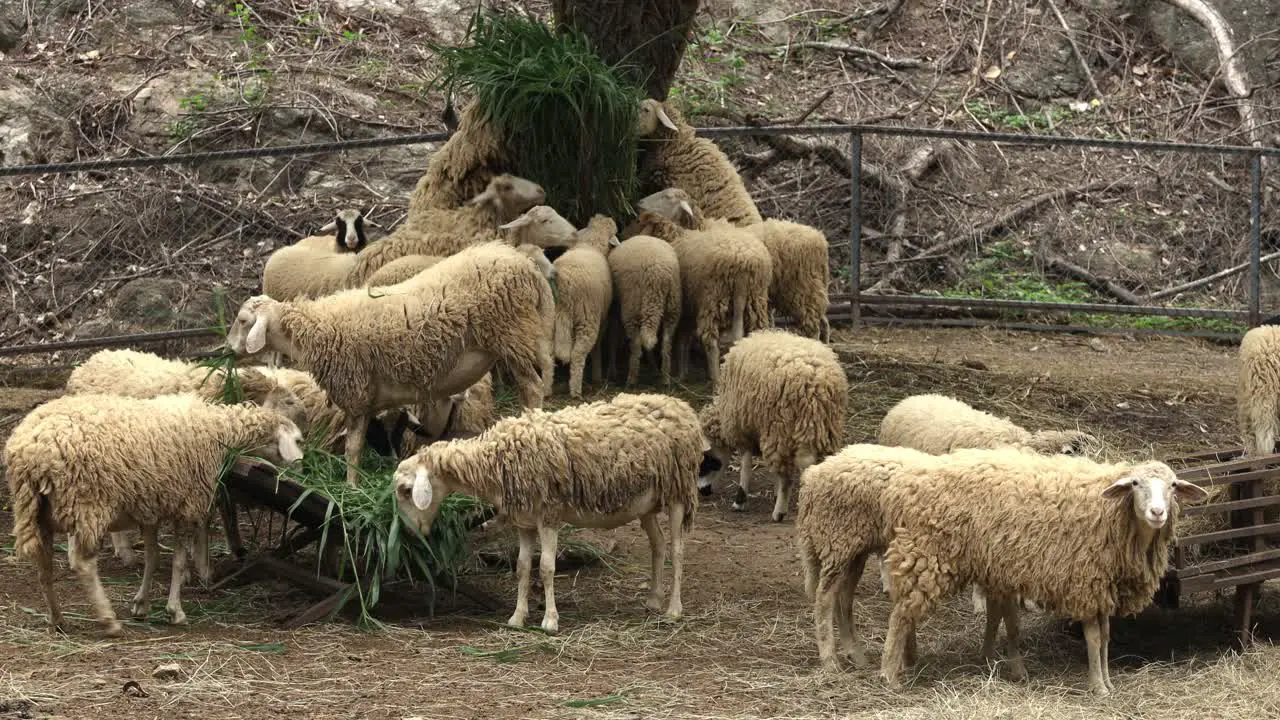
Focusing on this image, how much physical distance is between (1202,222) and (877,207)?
3.05m

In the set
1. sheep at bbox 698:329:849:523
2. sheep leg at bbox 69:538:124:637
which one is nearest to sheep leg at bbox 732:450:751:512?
sheep at bbox 698:329:849:523

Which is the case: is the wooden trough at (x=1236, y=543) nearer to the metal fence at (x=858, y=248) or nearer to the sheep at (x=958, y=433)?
the sheep at (x=958, y=433)

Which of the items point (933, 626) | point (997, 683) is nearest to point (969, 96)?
point (933, 626)

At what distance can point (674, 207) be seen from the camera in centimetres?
1192

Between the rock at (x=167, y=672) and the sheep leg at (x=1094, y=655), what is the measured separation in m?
3.81

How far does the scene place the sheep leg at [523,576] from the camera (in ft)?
25.6

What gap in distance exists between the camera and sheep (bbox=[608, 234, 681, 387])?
36.3ft

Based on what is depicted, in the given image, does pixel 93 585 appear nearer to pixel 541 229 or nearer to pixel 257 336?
pixel 257 336

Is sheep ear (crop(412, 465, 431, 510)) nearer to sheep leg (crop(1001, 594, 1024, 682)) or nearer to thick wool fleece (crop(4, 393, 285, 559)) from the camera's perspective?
thick wool fleece (crop(4, 393, 285, 559))

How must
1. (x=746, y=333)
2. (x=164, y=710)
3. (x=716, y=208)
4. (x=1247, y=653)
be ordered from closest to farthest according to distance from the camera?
1. (x=164, y=710)
2. (x=1247, y=653)
3. (x=746, y=333)
4. (x=716, y=208)

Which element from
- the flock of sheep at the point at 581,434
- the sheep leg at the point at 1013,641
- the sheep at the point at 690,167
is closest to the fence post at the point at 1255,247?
the flock of sheep at the point at 581,434

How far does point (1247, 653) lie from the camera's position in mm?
7520

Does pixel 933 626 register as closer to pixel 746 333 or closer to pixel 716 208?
pixel 746 333

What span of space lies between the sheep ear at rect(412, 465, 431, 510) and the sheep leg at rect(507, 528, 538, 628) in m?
0.48
